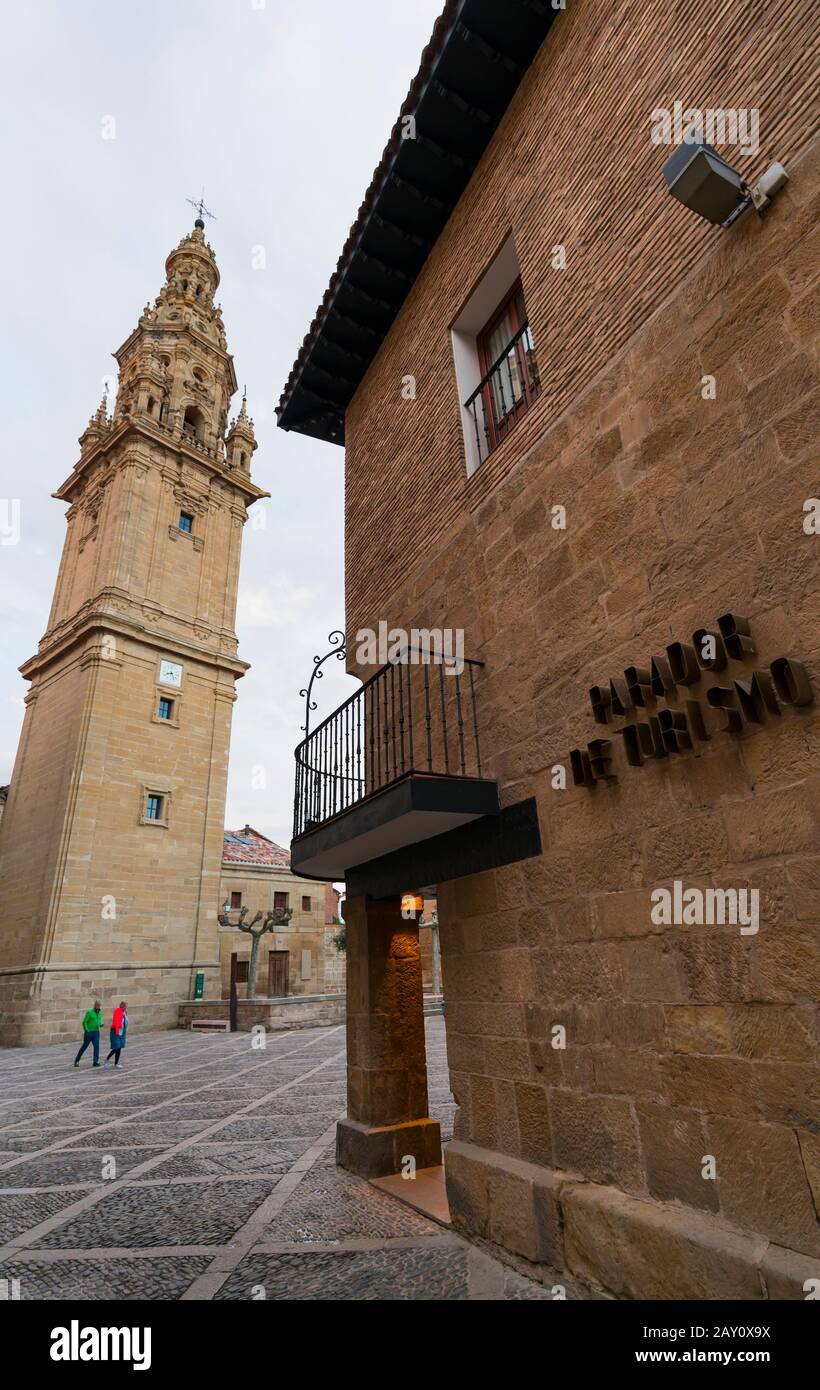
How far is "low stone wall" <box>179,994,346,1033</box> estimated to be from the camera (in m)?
17.2

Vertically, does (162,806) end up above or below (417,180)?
below

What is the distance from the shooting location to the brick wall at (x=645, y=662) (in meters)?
2.50

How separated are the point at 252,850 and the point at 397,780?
2912cm

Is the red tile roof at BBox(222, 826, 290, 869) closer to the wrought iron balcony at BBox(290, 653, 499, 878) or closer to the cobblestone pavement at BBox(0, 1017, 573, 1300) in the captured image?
the cobblestone pavement at BBox(0, 1017, 573, 1300)

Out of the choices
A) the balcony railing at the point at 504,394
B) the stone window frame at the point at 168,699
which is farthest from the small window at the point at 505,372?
the stone window frame at the point at 168,699

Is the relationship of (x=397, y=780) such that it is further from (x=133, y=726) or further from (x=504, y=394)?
(x=133, y=726)

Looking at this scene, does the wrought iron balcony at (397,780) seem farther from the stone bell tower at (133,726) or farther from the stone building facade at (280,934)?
the stone building facade at (280,934)

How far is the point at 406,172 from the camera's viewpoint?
5.96m

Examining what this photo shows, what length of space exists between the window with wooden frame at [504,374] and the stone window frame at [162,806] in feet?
58.4

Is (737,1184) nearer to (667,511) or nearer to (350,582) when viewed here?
(667,511)

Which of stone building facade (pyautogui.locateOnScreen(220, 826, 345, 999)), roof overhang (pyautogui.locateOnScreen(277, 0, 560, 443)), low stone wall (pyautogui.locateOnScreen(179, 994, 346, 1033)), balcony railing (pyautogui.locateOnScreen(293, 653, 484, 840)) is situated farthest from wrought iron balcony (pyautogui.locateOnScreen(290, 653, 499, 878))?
stone building facade (pyautogui.locateOnScreen(220, 826, 345, 999))

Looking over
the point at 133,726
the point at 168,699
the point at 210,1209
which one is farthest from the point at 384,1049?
the point at 168,699

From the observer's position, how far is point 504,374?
5.12m
